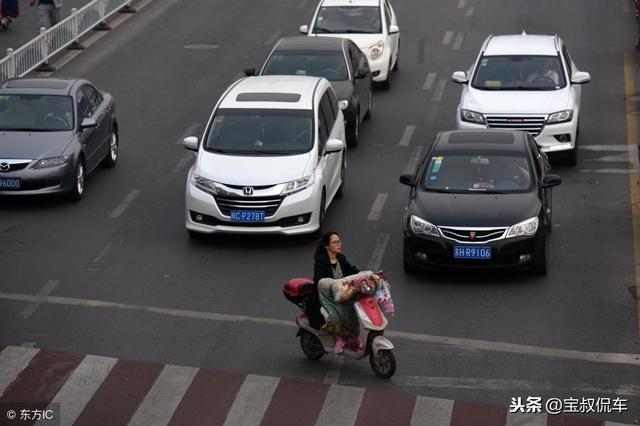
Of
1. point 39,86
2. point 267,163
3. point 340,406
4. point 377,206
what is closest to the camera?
point 340,406

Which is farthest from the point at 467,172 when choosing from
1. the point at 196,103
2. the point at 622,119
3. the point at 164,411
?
the point at 196,103

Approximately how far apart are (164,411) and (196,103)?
52.0 ft

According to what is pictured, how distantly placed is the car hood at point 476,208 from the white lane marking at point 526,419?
4.55 m

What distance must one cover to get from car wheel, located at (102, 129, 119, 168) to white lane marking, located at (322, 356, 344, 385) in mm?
9976

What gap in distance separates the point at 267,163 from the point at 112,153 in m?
5.23

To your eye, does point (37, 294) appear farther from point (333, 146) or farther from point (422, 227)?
point (333, 146)

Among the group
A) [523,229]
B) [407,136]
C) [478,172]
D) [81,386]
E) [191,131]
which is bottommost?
[191,131]

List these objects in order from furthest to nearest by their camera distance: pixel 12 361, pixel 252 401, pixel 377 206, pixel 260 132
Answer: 1. pixel 377 206
2. pixel 260 132
3. pixel 12 361
4. pixel 252 401

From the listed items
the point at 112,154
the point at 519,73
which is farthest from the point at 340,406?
the point at 519,73

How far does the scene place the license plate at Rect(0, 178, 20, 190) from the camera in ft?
69.8

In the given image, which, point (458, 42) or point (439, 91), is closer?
point (439, 91)

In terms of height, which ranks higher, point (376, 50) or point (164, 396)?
point (164, 396)

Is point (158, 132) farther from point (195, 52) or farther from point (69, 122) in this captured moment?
point (195, 52)

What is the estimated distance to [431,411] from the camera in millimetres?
13586
